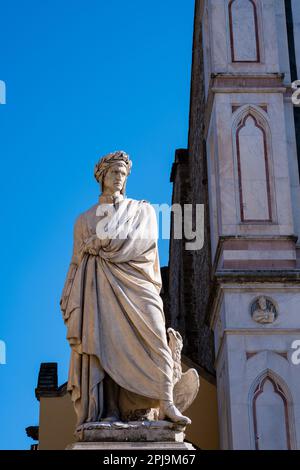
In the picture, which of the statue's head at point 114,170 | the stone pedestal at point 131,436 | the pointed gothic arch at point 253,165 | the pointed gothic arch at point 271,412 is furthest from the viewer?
the pointed gothic arch at point 253,165

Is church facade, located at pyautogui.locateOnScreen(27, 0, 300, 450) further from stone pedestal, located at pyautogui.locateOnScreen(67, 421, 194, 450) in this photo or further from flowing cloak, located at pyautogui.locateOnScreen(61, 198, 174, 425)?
stone pedestal, located at pyautogui.locateOnScreen(67, 421, 194, 450)

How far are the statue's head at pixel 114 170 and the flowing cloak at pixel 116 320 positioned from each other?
0.39 metres

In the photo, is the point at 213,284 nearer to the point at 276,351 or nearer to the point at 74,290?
the point at 276,351

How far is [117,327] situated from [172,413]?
0.80 m

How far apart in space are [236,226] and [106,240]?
529cm

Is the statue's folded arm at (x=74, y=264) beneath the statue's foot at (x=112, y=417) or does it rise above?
above

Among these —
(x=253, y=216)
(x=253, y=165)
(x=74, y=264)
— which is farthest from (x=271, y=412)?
(x=74, y=264)

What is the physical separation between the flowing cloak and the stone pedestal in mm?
228

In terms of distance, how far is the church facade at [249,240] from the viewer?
13.3 m

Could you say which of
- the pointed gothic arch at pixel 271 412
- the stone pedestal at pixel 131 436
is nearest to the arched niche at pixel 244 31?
the pointed gothic arch at pixel 271 412

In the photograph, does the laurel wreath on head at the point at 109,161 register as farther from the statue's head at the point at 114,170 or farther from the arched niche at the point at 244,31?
the arched niche at the point at 244,31

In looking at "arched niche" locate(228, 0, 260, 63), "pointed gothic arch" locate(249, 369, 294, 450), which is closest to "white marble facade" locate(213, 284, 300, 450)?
"pointed gothic arch" locate(249, 369, 294, 450)

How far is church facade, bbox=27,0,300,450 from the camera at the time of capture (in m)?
13.3

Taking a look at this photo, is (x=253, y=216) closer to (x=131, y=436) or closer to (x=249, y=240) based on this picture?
(x=249, y=240)
